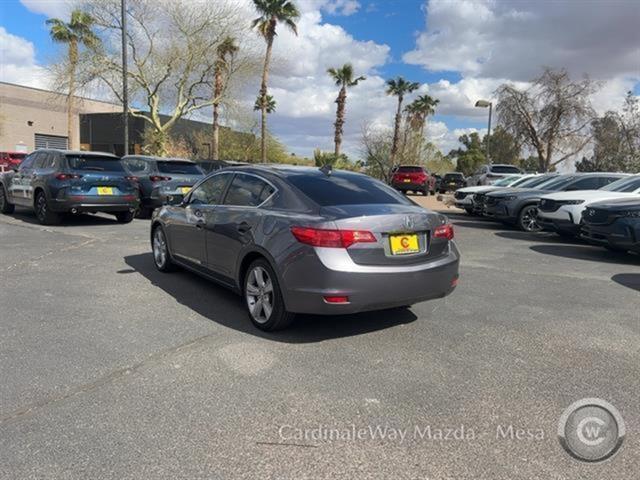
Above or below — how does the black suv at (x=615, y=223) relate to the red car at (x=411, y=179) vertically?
below

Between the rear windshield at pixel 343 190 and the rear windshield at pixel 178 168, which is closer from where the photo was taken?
the rear windshield at pixel 343 190

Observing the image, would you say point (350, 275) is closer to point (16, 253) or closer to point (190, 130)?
point (16, 253)

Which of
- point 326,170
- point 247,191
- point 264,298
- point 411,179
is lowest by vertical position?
point 264,298

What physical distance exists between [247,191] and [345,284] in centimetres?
170

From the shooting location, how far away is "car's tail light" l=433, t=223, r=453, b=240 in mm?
4699

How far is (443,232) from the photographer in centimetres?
478

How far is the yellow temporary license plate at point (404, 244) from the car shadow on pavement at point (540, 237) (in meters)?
7.70

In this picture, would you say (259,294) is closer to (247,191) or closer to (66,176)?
(247,191)

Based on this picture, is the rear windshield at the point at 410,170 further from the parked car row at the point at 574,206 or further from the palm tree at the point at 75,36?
the palm tree at the point at 75,36

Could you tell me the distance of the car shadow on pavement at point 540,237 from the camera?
36.8 ft

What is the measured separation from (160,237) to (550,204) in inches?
323

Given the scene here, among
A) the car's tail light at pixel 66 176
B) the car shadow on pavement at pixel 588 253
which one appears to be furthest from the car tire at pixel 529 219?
the car's tail light at pixel 66 176

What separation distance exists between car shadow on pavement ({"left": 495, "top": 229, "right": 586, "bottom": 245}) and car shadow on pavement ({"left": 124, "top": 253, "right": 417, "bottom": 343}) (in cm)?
718

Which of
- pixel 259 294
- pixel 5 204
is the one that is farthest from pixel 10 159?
pixel 259 294
